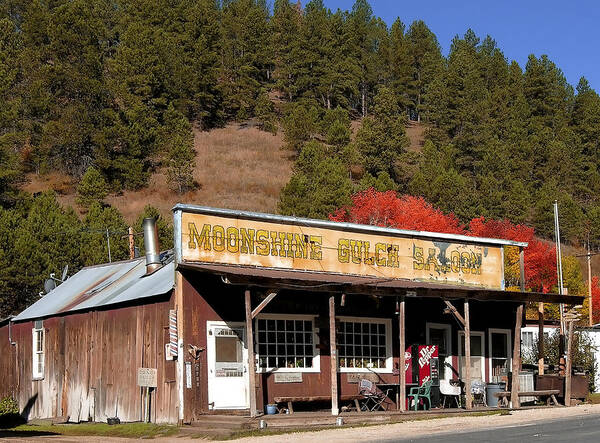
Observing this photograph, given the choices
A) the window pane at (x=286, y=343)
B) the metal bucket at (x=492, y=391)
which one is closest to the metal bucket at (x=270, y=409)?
the window pane at (x=286, y=343)

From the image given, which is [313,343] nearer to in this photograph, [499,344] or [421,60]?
[499,344]

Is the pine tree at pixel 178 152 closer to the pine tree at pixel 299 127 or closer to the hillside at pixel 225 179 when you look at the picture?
the hillside at pixel 225 179

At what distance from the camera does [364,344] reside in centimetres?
2317

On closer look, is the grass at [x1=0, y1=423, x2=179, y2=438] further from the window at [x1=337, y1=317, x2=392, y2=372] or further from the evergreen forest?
the evergreen forest

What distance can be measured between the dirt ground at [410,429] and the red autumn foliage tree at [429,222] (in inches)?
1298

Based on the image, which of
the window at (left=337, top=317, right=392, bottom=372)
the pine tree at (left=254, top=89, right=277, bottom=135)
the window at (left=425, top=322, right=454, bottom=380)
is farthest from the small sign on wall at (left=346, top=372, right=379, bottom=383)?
the pine tree at (left=254, top=89, right=277, bottom=135)

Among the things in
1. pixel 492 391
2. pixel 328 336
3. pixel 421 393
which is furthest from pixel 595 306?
pixel 328 336

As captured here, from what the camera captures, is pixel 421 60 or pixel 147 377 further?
pixel 421 60

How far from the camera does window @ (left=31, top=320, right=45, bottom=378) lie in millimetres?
25109

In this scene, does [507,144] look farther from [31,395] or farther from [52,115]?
[31,395]

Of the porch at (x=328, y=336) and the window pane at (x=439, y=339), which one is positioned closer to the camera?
the porch at (x=328, y=336)

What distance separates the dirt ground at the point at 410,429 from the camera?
16.1 metres

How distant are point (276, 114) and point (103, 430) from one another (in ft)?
264

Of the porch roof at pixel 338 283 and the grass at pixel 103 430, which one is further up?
the porch roof at pixel 338 283
